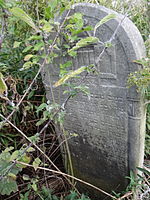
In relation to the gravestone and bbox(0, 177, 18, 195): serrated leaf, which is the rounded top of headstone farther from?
bbox(0, 177, 18, 195): serrated leaf

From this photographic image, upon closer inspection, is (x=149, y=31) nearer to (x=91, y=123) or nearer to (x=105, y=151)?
(x=91, y=123)

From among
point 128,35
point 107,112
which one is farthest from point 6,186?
point 128,35

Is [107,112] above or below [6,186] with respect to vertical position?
above

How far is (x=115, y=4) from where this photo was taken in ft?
5.10

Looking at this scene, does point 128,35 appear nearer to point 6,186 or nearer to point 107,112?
point 107,112

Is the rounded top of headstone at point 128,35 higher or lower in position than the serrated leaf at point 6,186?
higher

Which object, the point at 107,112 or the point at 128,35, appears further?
the point at 107,112

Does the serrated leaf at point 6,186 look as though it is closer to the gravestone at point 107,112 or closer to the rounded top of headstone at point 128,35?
the gravestone at point 107,112

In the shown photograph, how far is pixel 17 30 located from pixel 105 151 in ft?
3.84

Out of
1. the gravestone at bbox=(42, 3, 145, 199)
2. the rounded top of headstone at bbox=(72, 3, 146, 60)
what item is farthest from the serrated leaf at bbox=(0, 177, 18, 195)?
the rounded top of headstone at bbox=(72, 3, 146, 60)

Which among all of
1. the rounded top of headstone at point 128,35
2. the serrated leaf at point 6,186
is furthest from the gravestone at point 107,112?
the serrated leaf at point 6,186

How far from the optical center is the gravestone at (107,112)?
1.01 metres

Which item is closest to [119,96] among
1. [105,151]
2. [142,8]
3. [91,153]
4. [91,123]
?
[91,123]

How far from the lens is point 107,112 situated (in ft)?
4.06
